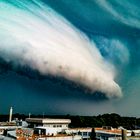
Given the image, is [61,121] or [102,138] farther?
[61,121]

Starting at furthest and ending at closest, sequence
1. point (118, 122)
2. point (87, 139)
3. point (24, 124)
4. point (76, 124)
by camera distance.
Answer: point (118, 122), point (76, 124), point (24, 124), point (87, 139)

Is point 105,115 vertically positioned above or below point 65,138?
above

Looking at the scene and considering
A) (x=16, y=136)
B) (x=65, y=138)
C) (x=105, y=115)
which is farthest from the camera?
(x=105, y=115)

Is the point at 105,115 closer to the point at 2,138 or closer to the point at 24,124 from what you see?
the point at 24,124

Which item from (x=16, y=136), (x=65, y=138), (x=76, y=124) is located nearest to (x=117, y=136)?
(x=65, y=138)

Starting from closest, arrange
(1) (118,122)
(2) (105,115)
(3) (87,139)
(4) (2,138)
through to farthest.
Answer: (4) (2,138) → (3) (87,139) → (1) (118,122) → (2) (105,115)

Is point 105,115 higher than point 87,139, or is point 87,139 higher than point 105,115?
point 105,115

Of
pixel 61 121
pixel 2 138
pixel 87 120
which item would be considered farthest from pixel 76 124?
pixel 2 138

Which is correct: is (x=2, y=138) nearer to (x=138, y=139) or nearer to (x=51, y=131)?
(x=51, y=131)

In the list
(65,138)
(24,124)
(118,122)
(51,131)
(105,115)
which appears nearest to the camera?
(65,138)
